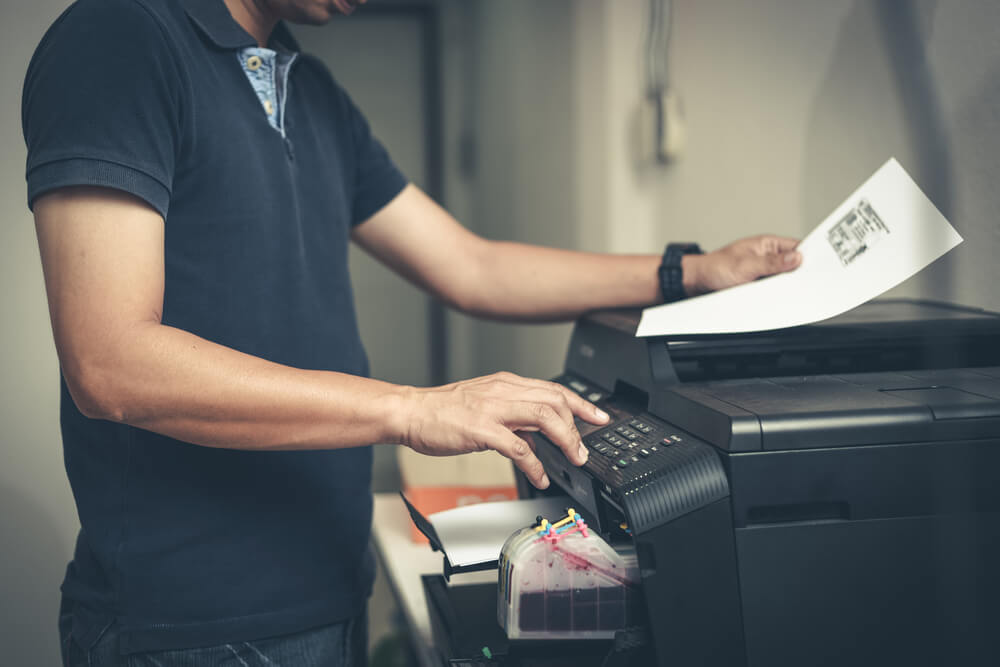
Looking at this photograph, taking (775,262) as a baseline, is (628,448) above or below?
below

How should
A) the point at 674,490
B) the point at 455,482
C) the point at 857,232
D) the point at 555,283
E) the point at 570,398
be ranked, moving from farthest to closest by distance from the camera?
the point at 455,482 → the point at 555,283 → the point at 857,232 → the point at 570,398 → the point at 674,490

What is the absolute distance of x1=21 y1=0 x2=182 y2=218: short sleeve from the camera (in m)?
Result: 0.65

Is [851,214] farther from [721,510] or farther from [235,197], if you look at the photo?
[235,197]

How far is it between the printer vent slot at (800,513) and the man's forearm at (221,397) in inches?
11.7

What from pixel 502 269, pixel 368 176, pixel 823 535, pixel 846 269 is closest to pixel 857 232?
pixel 846 269

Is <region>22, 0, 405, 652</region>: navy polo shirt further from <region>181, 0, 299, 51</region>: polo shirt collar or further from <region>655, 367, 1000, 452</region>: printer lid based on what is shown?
<region>655, 367, 1000, 452</region>: printer lid

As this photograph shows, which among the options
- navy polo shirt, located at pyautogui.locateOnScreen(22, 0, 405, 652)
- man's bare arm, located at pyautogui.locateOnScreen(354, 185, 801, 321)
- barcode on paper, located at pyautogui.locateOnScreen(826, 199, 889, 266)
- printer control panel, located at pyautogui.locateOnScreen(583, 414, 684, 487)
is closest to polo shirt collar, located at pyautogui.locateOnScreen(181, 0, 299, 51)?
navy polo shirt, located at pyautogui.locateOnScreen(22, 0, 405, 652)

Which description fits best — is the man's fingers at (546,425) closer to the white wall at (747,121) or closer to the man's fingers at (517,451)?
the man's fingers at (517,451)

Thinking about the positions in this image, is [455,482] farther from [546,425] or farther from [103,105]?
[103,105]

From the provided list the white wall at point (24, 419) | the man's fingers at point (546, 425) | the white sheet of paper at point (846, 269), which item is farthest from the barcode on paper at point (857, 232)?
the white wall at point (24, 419)

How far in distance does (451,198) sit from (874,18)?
7.68 feet

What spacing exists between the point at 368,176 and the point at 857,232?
0.64 metres

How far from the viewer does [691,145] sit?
1688mm

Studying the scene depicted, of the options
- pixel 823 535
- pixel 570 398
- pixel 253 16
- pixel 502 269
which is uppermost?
pixel 253 16
